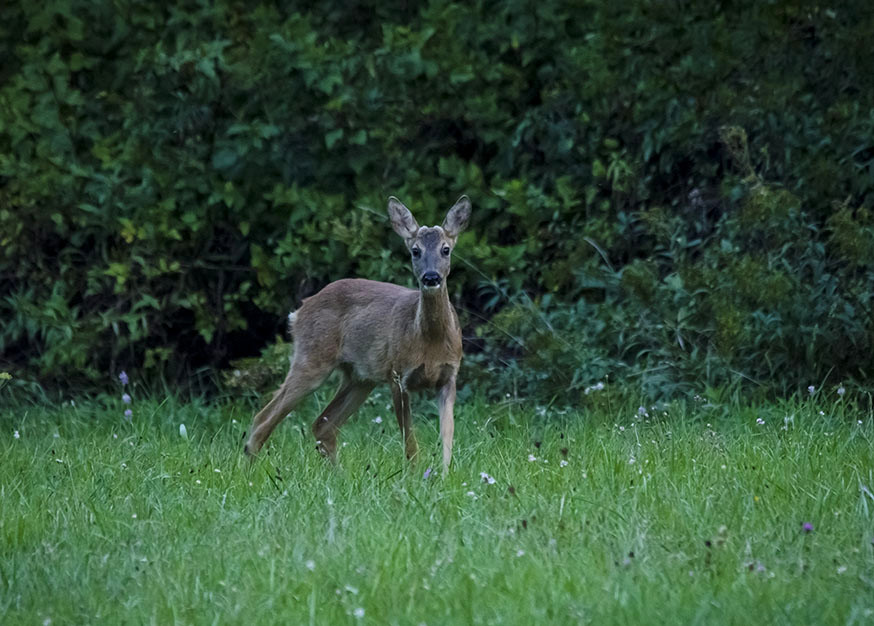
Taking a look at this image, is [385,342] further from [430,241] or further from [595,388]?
[595,388]

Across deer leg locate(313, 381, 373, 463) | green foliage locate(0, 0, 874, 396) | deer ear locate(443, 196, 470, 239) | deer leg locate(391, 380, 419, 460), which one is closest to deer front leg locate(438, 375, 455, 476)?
deer leg locate(391, 380, 419, 460)

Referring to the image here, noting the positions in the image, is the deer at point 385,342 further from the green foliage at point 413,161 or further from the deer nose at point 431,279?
the green foliage at point 413,161

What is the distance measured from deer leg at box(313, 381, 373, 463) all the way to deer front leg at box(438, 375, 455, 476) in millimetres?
641

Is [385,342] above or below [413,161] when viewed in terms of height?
below

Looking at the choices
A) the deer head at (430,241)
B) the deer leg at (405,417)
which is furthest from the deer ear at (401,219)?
the deer leg at (405,417)

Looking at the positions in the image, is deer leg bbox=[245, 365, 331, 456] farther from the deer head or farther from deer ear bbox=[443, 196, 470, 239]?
deer ear bbox=[443, 196, 470, 239]

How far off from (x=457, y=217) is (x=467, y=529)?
2720 millimetres

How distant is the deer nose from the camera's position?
655 cm

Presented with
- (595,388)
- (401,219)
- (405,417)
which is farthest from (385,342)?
(595,388)

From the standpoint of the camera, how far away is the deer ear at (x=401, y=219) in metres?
7.00

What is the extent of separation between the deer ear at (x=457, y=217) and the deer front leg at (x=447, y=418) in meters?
0.75

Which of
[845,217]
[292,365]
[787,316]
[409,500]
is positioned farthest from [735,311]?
[409,500]

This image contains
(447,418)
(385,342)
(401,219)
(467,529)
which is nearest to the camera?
(467,529)

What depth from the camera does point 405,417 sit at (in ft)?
21.6
